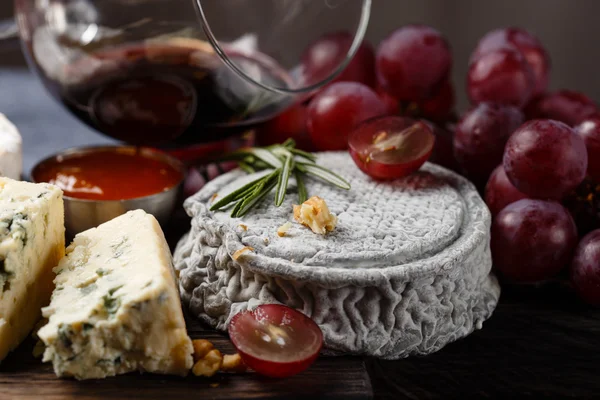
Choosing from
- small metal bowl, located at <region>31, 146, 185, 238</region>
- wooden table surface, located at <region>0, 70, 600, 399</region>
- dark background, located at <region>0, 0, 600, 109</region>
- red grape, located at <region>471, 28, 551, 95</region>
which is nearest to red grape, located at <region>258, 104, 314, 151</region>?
small metal bowl, located at <region>31, 146, 185, 238</region>

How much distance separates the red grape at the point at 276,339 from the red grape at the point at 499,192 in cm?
53

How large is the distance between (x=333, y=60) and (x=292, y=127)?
196mm

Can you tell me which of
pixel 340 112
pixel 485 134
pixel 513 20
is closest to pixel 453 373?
pixel 485 134

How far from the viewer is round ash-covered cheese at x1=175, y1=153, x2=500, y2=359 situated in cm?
109

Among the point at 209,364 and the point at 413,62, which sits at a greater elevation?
the point at 413,62

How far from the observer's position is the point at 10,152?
1366 millimetres

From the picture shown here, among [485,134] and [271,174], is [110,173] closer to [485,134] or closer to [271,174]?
[271,174]

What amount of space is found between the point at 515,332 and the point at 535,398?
180mm

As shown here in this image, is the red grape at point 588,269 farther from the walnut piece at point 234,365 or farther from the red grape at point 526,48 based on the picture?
the walnut piece at point 234,365

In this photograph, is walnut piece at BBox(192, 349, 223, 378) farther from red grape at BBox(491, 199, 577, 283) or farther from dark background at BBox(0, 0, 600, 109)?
dark background at BBox(0, 0, 600, 109)

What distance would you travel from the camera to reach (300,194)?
1280 millimetres

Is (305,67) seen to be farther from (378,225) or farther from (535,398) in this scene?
(535,398)

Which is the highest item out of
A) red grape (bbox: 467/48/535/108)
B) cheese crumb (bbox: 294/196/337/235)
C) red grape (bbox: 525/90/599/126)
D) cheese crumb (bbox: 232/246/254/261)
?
red grape (bbox: 467/48/535/108)

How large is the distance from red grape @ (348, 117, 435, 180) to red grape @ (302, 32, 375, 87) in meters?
0.33
